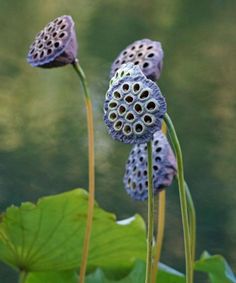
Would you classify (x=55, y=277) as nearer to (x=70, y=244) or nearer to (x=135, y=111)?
(x=70, y=244)

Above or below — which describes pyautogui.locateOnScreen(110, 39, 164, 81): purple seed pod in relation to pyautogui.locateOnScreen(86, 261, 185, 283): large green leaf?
above

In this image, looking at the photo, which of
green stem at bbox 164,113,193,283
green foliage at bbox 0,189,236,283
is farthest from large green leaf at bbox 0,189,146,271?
green stem at bbox 164,113,193,283

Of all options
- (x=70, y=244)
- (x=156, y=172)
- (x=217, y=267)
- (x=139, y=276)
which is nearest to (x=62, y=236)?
(x=70, y=244)

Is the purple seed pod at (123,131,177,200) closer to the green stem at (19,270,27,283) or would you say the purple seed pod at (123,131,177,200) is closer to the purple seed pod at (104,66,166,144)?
the purple seed pod at (104,66,166,144)

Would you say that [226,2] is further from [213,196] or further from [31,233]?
[31,233]

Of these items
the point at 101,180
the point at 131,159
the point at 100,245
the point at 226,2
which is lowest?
the point at 226,2

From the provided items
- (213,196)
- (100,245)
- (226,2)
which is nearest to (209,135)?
(213,196)
